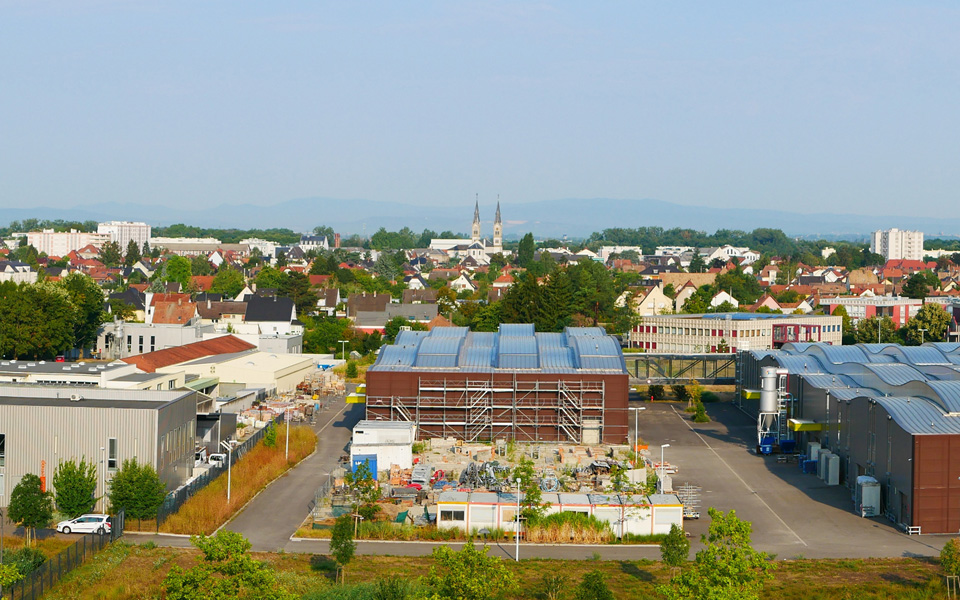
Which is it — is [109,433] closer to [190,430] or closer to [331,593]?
[190,430]

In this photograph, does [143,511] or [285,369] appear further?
[285,369]

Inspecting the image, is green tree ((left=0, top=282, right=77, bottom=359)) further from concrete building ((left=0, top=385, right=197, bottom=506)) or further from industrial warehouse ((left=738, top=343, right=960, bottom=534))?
industrial warehouse ((left=738, top=343, right=960, bottom=534))

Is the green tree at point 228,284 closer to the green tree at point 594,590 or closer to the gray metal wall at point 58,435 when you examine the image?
the gray metal wall at point 58,435

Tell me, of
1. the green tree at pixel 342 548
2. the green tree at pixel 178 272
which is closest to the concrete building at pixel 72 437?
the green tree at pixel 342 548

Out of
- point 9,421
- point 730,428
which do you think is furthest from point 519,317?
point 9,421

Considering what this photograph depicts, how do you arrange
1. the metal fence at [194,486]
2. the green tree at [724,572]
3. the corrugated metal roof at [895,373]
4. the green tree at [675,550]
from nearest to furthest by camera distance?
1. the green tree at [724,572]
2. the green tree at [675,550]
3. the metal fence at [194,486]
4. the corrugated metal roof at [895,373]

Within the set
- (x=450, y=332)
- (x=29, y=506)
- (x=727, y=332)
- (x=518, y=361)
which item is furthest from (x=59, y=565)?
(x=727, y=332)
